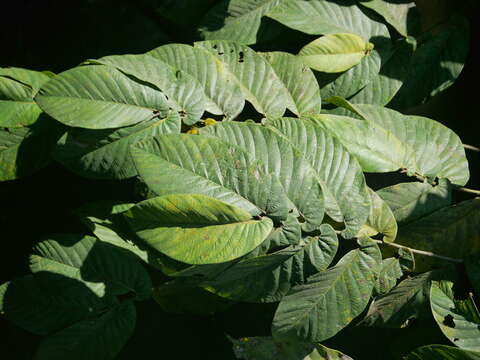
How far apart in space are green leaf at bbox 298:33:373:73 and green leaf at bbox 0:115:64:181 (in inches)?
25.4

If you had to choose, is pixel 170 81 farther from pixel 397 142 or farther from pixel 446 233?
pixel 446 233

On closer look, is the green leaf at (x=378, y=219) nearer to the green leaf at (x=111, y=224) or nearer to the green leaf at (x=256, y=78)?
the green leaf at (x=256, y=78)

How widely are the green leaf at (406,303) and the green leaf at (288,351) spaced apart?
0.13 m

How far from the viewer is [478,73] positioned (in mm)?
1731

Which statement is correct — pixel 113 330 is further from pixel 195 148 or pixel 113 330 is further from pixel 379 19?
pixel 379 19

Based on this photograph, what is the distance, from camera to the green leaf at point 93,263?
1276 millimetres

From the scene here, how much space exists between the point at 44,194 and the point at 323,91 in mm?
933

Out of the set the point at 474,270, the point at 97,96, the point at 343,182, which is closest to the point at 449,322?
the point at 474,270

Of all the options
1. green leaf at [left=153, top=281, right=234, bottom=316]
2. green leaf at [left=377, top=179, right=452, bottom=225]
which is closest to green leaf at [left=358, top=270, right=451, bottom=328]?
green leaf at [left=377, top=179, right=452, bottom=225]

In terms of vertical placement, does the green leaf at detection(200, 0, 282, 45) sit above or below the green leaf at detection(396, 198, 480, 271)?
above

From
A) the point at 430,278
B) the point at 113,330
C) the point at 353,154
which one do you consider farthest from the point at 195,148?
the point at 430,278

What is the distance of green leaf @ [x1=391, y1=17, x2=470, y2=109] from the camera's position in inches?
59.4

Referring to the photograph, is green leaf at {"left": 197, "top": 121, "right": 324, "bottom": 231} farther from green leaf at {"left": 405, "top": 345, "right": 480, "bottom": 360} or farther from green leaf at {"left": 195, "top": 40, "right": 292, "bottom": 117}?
green leaf at {"left": 405, "top": 345, "right": 480, "bottom": 360}

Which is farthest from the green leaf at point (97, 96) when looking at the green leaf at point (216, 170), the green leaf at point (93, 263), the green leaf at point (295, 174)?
the green leaf at point (93, 263)
